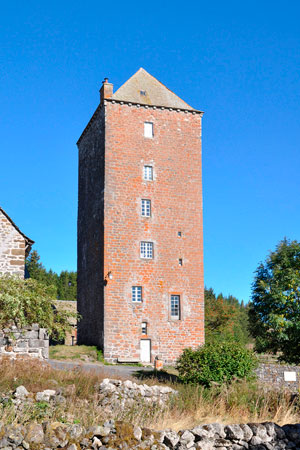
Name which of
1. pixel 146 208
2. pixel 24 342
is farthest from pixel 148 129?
pixel 24 342

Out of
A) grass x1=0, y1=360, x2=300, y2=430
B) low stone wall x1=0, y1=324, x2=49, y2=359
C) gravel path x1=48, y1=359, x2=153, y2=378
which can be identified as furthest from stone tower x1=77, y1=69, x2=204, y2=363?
grass x1=0, y1=360, x2=300, y2=430

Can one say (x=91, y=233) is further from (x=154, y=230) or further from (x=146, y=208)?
(x=154, y=230)

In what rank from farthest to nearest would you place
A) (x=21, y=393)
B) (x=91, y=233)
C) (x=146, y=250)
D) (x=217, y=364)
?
(x=91, y=233), (x=146, y=250), (x=217, y=364), (x=21, y=393)

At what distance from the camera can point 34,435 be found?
338 inches

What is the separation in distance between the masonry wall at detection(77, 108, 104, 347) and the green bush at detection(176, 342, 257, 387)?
1280 cm

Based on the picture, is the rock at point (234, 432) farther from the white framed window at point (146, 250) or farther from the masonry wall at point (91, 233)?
the white framed window at point (146, 250)

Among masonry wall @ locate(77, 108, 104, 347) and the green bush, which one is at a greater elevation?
masonry wall @ locate(77, 108, 104, 347)

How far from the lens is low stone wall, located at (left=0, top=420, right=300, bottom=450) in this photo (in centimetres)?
855

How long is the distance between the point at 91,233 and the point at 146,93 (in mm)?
10575

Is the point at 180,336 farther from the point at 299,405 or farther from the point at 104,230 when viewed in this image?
the point at 299,405

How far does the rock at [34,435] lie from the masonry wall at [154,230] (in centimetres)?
2253

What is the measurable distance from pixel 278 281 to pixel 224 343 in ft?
45.0

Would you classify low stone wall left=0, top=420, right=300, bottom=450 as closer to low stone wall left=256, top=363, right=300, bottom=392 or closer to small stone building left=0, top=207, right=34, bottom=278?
small stone building left=0, top=207, right=34, bottom=278

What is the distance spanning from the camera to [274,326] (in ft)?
103
